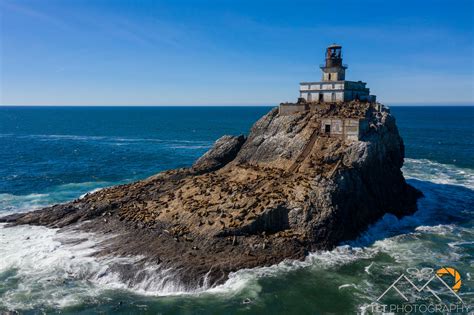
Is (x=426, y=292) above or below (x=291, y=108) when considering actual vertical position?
below

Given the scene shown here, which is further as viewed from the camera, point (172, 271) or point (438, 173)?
point (438, 173)

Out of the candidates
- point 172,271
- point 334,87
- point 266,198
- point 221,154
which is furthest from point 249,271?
point 334,87

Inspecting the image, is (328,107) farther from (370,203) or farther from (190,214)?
(190,214)

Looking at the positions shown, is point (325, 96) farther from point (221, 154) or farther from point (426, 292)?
point (426, 292)

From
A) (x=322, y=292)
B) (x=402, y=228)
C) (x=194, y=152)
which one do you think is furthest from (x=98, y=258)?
(x=194, y=152)

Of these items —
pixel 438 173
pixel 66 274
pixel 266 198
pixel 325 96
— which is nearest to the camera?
pixel 66 274

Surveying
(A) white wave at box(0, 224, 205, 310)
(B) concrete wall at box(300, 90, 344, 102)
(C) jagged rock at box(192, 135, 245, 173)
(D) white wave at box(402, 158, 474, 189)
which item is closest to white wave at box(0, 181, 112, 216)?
(A) white wave at box(0, 224, 205, 310)
